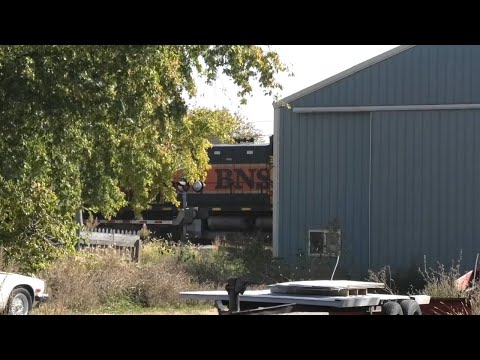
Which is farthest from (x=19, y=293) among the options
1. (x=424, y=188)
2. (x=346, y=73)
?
(x=424, y=188)

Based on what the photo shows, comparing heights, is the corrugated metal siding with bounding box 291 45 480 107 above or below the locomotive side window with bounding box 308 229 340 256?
above

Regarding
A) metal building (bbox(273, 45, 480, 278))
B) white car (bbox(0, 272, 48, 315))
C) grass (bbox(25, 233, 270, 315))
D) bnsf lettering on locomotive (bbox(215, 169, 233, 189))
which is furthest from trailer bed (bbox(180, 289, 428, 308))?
bnsf lettering on locomotive (bbox(215, 169, 233, 189))

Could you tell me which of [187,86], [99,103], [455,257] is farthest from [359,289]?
[455,257]

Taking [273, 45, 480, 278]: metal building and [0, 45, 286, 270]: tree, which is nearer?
[0, 45, 286, 270]: tree

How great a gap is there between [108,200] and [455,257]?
10812 millimetres

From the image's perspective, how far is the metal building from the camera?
916 inches

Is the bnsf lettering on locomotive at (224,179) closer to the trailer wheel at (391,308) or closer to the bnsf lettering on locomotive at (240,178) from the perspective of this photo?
the bnsf lettering on locomotive at (240,178)

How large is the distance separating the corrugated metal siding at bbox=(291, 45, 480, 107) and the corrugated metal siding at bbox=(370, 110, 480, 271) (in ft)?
1.46

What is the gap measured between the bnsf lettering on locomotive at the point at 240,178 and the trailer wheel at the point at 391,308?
1054 inches

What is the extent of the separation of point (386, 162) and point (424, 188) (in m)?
1.30

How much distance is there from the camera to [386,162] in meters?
24.1

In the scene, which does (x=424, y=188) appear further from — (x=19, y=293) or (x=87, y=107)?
(x=87, y=107)

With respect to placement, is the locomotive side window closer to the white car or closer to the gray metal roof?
the gray metal roof
